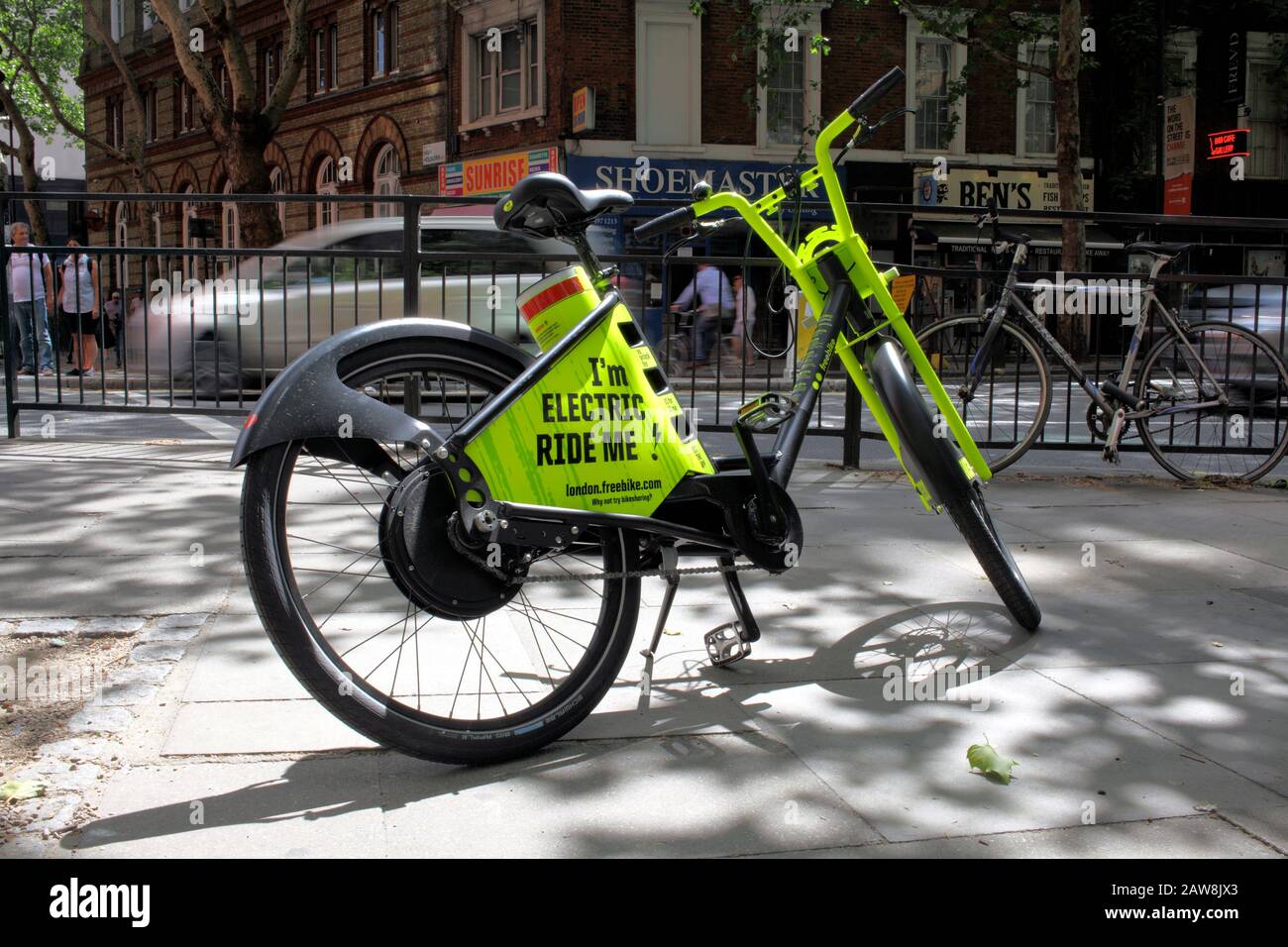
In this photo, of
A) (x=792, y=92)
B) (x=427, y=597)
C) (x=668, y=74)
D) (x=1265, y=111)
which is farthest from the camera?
(x=1265, y=111)

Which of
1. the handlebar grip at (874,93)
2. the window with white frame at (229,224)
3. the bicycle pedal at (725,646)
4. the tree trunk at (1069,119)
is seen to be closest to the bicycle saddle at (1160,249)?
the handlebar grip at (874,93)

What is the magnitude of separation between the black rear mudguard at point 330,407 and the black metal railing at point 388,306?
4093 millimetres

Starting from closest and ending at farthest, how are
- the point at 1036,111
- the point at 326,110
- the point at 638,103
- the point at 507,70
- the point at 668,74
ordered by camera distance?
the point at 638,103
the point at 668,74
the point at 507,70
the point at 1036,111
the point at 326,110

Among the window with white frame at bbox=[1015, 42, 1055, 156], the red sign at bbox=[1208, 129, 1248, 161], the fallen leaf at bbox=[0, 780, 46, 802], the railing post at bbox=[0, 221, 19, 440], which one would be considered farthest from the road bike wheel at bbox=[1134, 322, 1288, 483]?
the red sign at bbox=[1208, 129, 1248, 161]

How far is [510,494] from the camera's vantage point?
314 centimetres

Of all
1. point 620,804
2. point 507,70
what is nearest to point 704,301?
point 620,804

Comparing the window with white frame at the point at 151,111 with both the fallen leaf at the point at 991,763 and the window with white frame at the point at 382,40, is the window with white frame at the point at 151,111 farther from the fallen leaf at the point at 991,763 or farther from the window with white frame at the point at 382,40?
the fallen leaf at the point at 991,763

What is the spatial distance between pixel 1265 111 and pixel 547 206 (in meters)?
31.9

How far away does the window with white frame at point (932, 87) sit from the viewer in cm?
2836

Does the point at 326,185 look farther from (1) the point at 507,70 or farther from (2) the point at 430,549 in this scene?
(2) the point at 430,549

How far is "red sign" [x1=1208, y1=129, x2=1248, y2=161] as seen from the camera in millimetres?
29156
